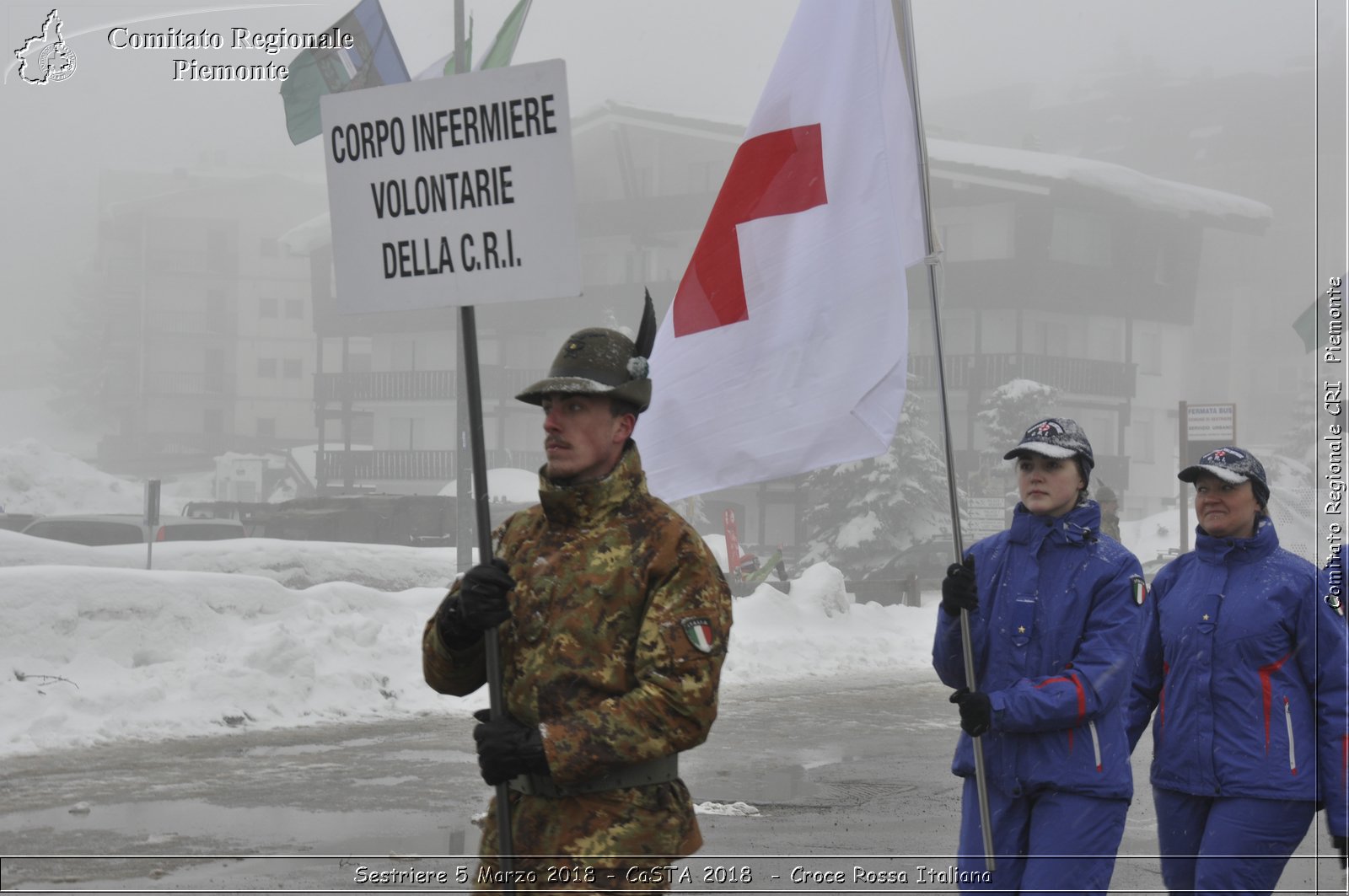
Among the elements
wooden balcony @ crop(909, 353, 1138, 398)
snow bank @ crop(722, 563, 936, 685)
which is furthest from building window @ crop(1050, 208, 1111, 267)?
snow bank @ crop(722, 563, 936, 685)

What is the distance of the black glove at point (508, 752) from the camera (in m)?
3.17

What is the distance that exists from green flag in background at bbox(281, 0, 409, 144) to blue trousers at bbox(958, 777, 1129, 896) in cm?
1806

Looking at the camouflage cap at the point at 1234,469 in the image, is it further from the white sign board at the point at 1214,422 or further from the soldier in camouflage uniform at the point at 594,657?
the white sign board at the point at 1214,422

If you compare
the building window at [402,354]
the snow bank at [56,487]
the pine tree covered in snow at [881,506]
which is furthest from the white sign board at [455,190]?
the snow bank at [56,487]

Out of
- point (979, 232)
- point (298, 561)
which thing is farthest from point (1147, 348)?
point (298, 561)

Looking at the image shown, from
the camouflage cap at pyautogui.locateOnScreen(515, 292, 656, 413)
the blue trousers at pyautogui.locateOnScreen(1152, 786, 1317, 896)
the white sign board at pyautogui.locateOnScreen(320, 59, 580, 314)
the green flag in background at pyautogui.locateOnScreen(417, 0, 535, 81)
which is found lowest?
the blue trousers at pyautogui.locateOnScreen(1152, 786, 1317, 896)

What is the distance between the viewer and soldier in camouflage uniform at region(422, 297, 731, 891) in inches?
126

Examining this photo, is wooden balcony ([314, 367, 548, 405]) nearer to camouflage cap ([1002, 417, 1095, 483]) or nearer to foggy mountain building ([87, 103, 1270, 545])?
foggy mountain building ([87, 103, 1270, 545])

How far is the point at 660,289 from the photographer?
51.6 m

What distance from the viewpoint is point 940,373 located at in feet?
15.9

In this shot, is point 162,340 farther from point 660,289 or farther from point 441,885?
point 441,885

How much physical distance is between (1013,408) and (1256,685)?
41.5 m

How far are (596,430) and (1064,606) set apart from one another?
169cm

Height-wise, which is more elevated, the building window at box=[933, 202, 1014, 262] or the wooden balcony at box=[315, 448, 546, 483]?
the building window at box=[933, 202, 1014, 262]
